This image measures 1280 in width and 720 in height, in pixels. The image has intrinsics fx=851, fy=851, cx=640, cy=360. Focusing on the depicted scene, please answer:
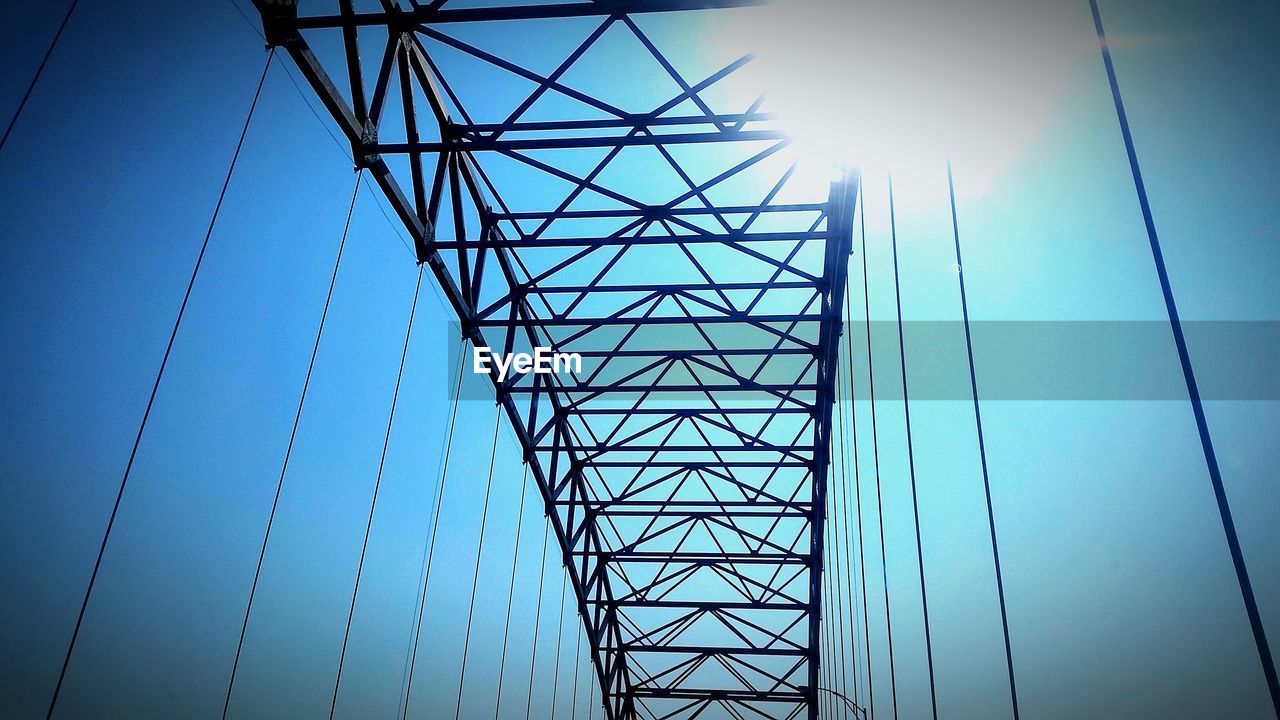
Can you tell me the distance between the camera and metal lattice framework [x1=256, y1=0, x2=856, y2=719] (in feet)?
33.1

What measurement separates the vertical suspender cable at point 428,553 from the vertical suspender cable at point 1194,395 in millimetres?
10288

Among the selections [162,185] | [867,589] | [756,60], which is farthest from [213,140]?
[867,589]

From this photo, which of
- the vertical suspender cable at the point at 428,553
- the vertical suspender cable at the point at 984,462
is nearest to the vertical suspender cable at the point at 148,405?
the vertical suspender cable at the point at 984,462

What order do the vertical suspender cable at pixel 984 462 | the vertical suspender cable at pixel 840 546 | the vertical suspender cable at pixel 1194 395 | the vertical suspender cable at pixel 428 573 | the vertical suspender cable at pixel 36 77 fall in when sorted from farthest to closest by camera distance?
the vertical suspender cable at pixel 840 546
the vertical suspender cable at pixel 428 573
the vertical suspender cable at pixel 36 77
the vertical suspender cable at pixel 984 462
the vertical suspender cable at pixel 1194 395

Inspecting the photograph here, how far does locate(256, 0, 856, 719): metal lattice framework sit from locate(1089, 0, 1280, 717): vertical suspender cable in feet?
20.4

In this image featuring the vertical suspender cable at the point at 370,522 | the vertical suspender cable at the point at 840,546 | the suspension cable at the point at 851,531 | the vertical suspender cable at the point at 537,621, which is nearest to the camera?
the vertical suspender cable at the point at 370,522

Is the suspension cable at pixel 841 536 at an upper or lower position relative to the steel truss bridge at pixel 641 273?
lower

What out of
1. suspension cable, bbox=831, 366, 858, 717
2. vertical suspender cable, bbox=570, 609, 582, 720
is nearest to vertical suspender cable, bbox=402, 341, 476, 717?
suspension cable, bbox=831, 366, 858, 717

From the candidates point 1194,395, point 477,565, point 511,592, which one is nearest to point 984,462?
point 1194,395

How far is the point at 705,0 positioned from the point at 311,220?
182 inches

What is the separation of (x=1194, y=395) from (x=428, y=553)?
10.7 meters

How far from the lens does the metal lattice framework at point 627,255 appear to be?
33.1ft

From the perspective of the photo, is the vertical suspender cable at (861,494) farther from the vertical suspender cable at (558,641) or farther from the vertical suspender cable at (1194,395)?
the vertical suspender cable at (558,641)

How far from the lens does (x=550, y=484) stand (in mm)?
19500
